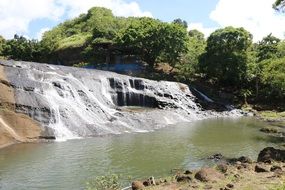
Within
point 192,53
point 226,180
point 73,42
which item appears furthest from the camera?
point 73,42

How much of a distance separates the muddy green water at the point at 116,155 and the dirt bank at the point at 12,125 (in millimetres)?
1421

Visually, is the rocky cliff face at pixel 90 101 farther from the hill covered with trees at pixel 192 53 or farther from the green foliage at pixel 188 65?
the green foliage at pixel 188 65

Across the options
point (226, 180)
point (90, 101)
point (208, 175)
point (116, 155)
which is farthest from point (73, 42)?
point (226, 180)

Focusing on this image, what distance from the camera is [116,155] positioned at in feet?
89.6

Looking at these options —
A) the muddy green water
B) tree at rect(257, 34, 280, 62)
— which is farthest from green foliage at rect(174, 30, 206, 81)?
the muddy green water

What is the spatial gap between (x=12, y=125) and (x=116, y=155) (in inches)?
390

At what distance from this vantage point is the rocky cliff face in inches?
1395

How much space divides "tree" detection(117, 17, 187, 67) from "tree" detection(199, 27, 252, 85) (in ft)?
17.5

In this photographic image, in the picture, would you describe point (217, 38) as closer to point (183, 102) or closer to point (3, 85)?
point (183, 102)

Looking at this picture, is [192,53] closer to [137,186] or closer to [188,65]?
[188,65]

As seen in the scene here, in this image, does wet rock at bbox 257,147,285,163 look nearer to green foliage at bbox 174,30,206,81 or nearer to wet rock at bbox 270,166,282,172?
wet rock at bbox 270,166,282,172

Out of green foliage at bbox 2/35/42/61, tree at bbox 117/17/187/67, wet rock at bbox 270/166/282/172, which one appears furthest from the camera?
green foliage at bbox 2/35/42/61

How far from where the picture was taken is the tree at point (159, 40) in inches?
2881

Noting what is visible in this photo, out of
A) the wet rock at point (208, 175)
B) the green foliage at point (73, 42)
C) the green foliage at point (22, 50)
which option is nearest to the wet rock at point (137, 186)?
the wet rock at point (208, 175)
